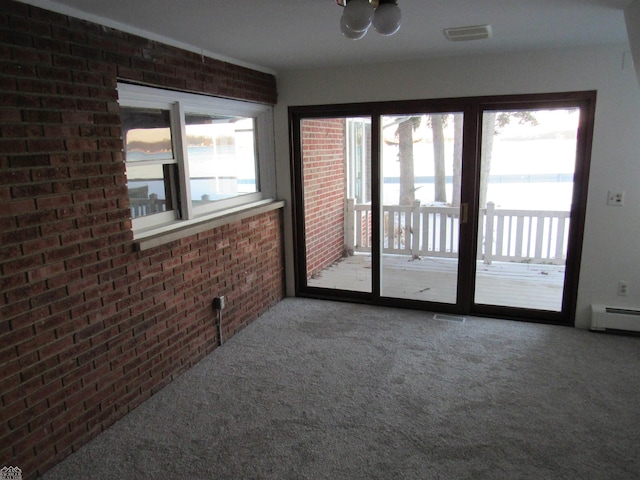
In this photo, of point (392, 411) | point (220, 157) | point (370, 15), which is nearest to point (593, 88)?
point (370, 15)

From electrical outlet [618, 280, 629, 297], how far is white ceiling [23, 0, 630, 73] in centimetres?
186

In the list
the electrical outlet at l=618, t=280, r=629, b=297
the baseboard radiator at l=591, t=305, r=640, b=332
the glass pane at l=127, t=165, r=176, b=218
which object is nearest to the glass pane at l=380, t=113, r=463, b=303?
the baseboard radiator at l=591, t=305, r=640, b=332

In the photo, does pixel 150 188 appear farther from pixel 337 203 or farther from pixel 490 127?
pixel 490 127

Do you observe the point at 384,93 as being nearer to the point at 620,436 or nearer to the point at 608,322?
the point at 608,322

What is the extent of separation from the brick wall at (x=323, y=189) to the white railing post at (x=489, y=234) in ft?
5.98

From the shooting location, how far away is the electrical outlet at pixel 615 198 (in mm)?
3465

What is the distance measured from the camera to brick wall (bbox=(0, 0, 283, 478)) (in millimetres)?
2002

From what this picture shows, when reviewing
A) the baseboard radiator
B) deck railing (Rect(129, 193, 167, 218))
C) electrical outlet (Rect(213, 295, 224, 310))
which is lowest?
the baseboard radiator

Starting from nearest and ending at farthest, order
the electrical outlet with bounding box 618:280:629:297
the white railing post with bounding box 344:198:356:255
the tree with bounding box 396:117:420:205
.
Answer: the electrical outlet with bounding box 618:280:629:297, the tree with bounding box 396:117:420:205, the white railing post with bounding box 344:198:356:255

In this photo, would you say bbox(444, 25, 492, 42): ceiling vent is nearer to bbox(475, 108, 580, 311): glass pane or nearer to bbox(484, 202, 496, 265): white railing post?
bbox(475, 108, 580, 311): glass pane

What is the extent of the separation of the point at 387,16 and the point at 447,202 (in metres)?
3.84

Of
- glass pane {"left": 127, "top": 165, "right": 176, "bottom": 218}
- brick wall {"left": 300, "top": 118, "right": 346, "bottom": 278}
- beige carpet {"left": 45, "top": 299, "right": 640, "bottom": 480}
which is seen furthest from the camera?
brick wall {"left": 300, "top": 118, "right": 346, "bottom": 278}

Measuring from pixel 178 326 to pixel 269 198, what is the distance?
1.77 meters

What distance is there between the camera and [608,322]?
3.58 m
